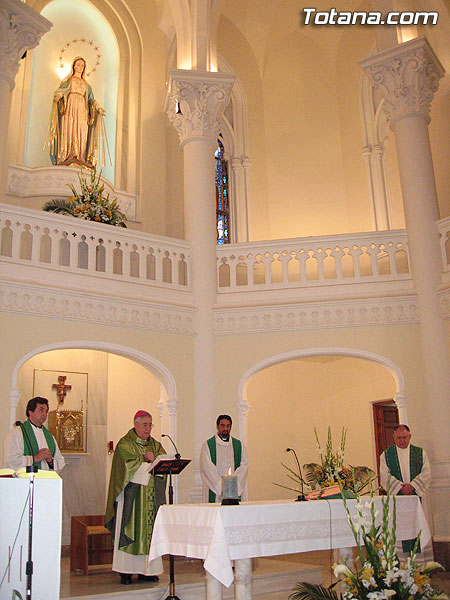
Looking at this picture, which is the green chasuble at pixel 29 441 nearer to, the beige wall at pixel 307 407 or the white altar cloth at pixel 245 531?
the white altar cloth at pixel 245 531

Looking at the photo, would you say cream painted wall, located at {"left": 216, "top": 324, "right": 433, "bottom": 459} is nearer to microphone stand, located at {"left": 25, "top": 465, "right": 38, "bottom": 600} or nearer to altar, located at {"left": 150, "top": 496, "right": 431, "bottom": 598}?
altar, located at {"left": 150, "top": 496, "right": 431, "bottom": 598}

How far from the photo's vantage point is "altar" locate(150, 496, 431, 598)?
5.20 metres

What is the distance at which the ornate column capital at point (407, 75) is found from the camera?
1184cm

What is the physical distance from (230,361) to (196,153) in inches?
149

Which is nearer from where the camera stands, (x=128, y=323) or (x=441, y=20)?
(x=128, y=323)

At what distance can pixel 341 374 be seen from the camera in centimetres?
1414

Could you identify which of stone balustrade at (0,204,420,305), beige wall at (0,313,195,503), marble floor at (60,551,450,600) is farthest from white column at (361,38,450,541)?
beige wall at (0,313,195,503)

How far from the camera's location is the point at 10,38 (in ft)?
35.3

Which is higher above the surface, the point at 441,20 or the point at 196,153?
the point at 441,20

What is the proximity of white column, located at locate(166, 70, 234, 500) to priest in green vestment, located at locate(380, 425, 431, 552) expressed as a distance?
2896 mm

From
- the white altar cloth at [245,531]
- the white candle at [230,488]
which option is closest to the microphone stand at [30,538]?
→ the white altar cloth at [245,531]

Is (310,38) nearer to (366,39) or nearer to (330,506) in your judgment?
(366,39)

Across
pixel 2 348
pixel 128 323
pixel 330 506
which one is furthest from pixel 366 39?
pixel 330 506

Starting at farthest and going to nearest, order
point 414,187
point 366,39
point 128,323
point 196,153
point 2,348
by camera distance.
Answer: point 366,39, point 196,153, point 414,187, point 128,323, point 2,348
